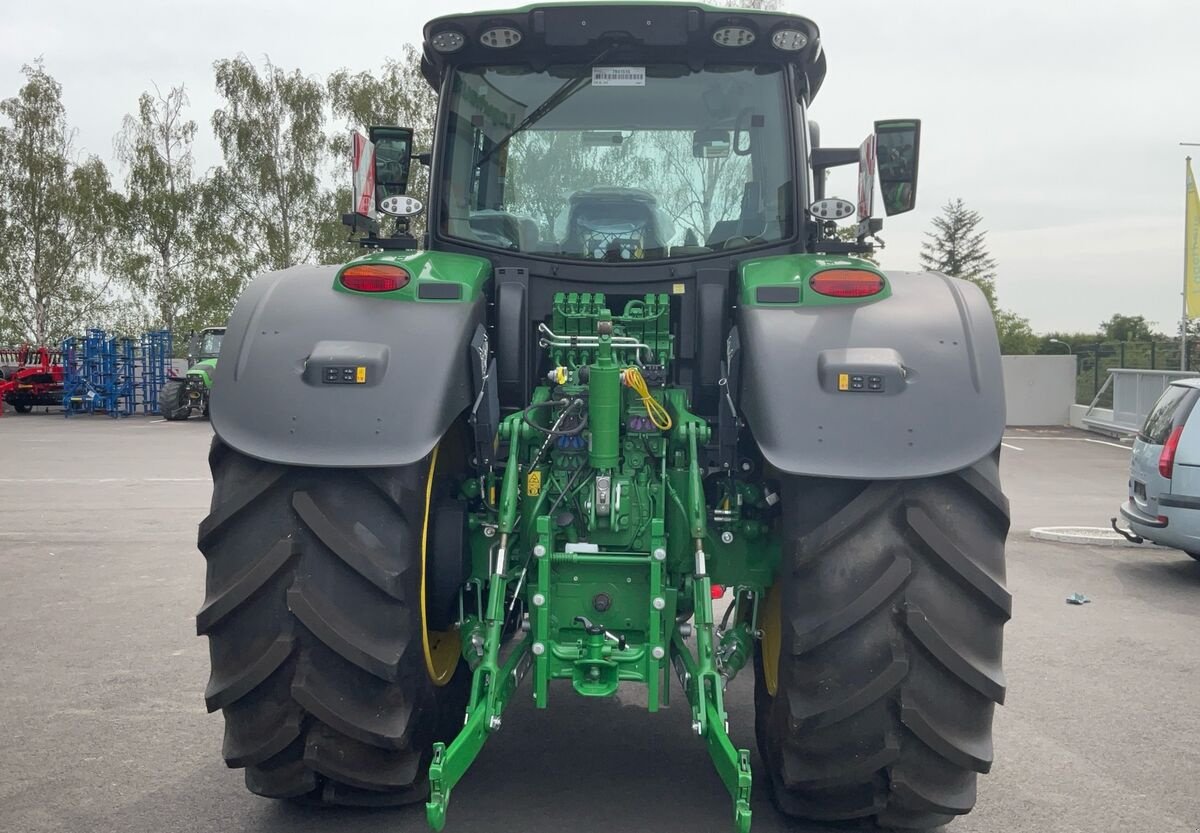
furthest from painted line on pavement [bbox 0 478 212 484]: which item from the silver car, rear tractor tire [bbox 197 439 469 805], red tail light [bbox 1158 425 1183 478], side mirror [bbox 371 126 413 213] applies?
rear tractor tire [bbox 197 439 469 805]

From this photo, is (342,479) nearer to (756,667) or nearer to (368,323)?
(368,323)

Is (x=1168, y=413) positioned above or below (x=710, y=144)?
below

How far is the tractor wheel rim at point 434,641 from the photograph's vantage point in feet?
11.9

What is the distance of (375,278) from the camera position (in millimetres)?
3979

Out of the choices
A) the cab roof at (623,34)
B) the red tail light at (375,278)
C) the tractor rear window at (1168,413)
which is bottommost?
the tractor rear window at (1168,413)

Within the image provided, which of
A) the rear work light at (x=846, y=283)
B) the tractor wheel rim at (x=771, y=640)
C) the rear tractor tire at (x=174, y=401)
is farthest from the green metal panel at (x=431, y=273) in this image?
the rear tractor tire at (x=174, y=401)

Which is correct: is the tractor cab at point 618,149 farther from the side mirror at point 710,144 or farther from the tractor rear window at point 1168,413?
the tractor rear window at point 1168,413

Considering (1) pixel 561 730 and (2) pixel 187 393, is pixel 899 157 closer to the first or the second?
(1) pixel 561 730

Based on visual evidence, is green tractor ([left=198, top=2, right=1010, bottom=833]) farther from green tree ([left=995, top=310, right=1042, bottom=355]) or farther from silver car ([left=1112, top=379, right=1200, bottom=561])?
green tree ([left=995, top=310, right=1042, bottom=355])

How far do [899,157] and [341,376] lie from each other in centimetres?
227

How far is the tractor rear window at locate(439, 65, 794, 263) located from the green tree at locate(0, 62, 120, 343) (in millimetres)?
39889

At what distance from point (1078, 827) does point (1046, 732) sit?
1.17 metres

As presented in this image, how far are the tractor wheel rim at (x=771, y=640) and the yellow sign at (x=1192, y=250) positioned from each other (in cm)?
1934

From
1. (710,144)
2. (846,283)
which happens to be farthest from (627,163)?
(846,283)
